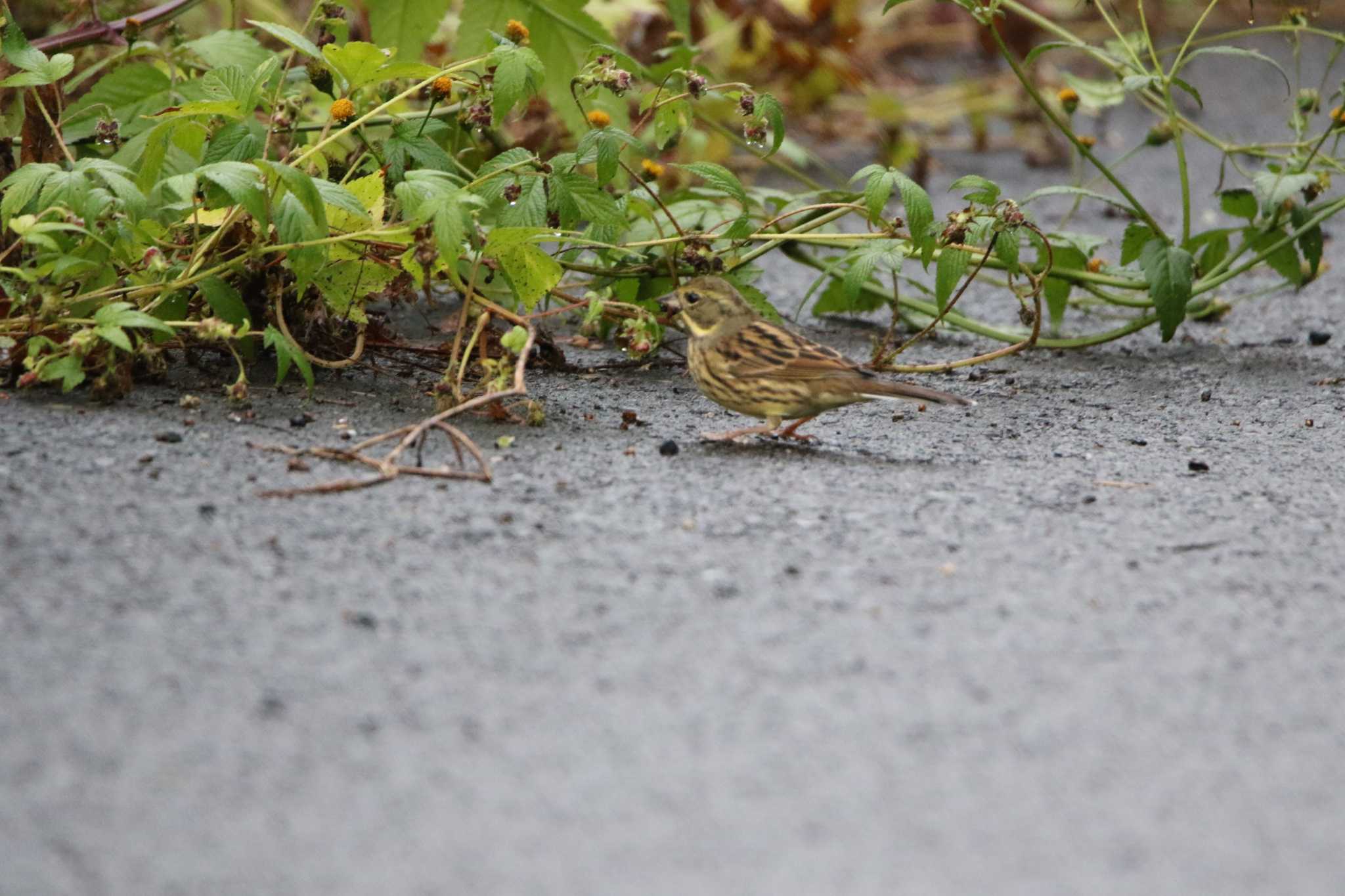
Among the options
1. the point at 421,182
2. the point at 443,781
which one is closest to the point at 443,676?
the point at 443,781

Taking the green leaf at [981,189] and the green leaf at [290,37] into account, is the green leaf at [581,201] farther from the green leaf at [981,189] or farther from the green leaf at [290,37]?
the green leaf at [981,189]

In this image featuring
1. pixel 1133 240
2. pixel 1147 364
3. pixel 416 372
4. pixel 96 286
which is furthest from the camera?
pixel 1147 364

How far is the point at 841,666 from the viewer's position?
2801 millimetres

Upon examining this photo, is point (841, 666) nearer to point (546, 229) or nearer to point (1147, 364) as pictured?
point (546, 229)

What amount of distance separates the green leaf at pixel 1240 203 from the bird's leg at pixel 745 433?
7.47 feet

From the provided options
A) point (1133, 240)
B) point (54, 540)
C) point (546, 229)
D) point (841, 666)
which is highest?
point (1133, 240)

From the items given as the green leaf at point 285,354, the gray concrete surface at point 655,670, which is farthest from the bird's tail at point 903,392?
the green leaf at point 285,354

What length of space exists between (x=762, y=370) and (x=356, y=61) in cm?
153

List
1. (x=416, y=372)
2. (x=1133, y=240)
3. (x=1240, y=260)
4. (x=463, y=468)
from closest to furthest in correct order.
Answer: (x=463, y=468) → (x=416, y=372) → (x=1133, y=240) → (x=1240, y=260)

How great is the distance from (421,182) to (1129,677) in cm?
241

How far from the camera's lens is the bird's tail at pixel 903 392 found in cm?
412

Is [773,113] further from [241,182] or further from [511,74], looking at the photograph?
[241,182]

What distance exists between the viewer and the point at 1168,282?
16.6 feet

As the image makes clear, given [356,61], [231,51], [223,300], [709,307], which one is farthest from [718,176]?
[231,51]
